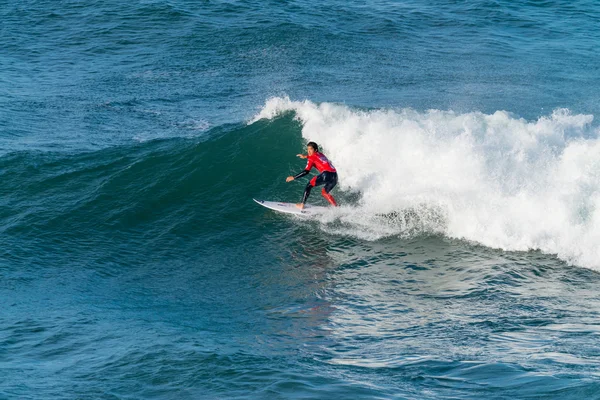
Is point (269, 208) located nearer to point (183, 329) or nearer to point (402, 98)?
point (183, 329)

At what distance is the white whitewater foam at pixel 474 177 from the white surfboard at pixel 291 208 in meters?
0.65

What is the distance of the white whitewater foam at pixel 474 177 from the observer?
45.8ft

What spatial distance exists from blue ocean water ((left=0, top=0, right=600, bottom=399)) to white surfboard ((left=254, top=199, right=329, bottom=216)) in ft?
0.72

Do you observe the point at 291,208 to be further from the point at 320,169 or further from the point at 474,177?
the point at 474,177

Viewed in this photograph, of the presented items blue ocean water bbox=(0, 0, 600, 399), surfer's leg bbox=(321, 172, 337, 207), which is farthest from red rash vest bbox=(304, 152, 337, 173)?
blue ocean water bbox=(0, 0, 600, 399)

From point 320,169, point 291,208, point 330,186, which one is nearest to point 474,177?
point 330,186

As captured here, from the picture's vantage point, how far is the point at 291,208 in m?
15.7

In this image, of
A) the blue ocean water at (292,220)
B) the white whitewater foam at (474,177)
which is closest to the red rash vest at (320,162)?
the blue ocean water at (292,220)

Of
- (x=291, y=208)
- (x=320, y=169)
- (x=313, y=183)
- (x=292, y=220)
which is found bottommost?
(x=292, y=220)

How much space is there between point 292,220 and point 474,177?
3.87 m

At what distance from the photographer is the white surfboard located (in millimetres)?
15664

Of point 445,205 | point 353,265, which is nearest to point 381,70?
point 445,205

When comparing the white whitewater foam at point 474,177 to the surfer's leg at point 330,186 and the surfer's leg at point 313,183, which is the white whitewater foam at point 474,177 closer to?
the surfer's leg at point 330,186

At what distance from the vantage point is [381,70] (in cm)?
2538
